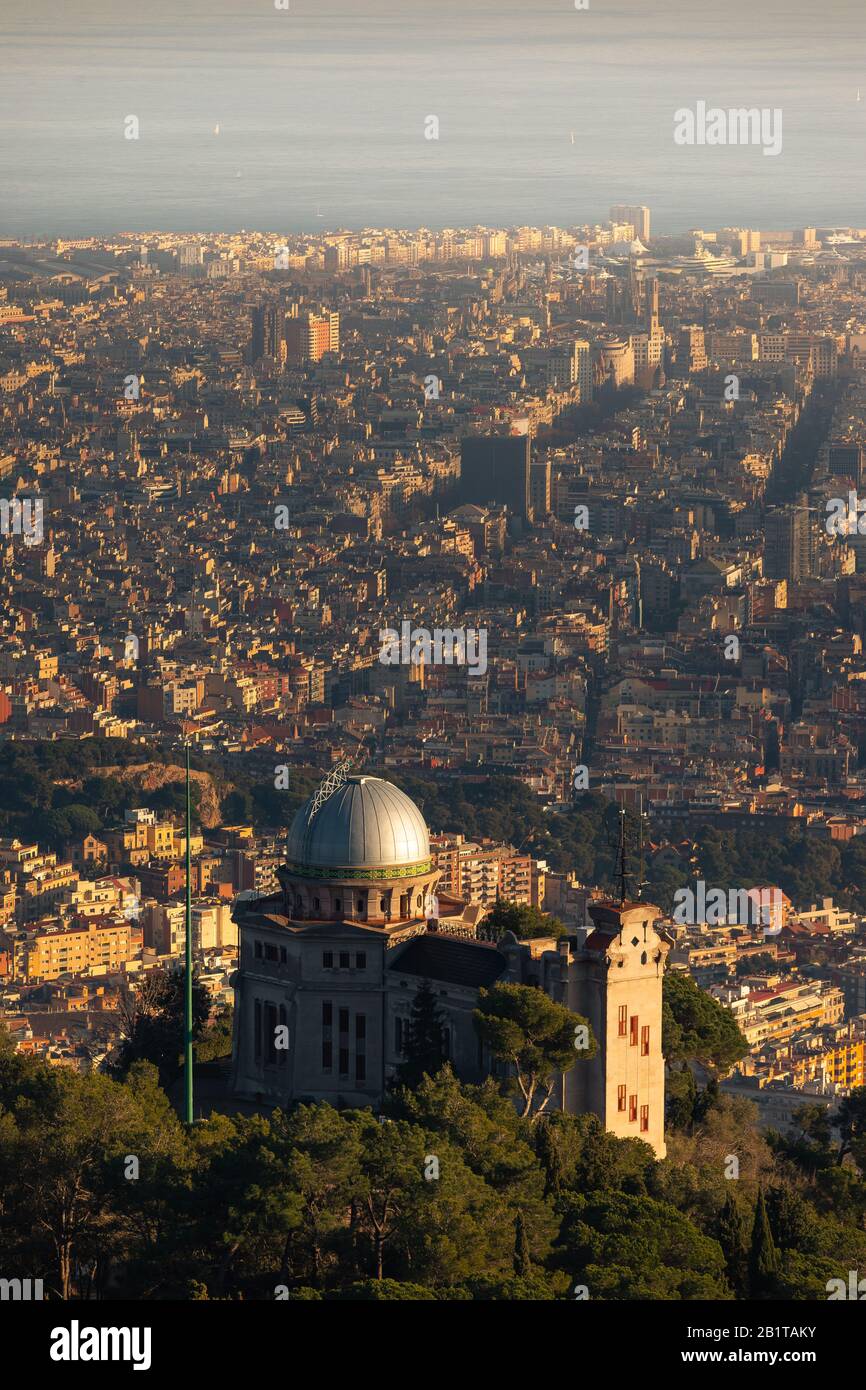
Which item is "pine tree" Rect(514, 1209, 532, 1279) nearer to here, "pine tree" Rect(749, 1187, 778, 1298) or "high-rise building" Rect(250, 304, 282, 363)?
"pine tree" Rect(749, 1187, 778, 1298)

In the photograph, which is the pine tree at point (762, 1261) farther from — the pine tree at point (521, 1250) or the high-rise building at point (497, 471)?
the high-rise building at point (497, 471)

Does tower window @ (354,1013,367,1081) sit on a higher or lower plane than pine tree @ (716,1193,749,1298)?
higher

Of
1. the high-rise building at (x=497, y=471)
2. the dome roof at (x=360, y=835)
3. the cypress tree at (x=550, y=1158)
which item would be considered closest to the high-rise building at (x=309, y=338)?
the high-rise building at (x=497, y=471)

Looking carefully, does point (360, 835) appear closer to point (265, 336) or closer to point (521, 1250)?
point (521, 1250)

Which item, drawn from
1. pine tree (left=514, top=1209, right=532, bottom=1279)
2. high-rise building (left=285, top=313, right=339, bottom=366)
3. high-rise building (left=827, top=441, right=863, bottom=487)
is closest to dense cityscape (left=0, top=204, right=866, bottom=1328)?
pine tree (left=514, top=1209, right=532, bottom=1279)
